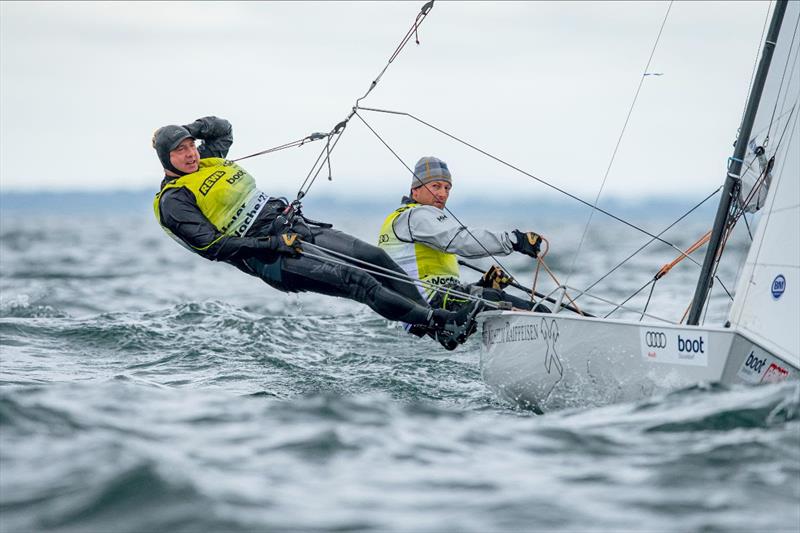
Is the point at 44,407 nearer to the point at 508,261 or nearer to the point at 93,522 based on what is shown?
the point at 93,522

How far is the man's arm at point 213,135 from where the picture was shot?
7141mm

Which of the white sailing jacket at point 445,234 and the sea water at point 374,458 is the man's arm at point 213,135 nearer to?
the white sailing jacket at point 445,234

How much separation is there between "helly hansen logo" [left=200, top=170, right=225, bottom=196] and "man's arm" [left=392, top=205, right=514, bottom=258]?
1116 mm

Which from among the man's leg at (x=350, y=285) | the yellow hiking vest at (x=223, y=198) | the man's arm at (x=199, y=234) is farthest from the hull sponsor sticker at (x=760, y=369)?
the yellow hiking vest at (x=223, y=198)

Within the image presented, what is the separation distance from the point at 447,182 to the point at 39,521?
415 cm

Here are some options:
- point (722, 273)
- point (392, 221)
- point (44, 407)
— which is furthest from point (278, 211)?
point (722, 273)

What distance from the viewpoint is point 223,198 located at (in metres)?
6.78

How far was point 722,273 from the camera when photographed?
1880 centimetres

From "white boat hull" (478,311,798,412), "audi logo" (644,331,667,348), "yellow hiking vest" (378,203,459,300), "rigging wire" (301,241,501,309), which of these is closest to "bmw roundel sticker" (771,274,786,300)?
"white boat hull" (478,311,798,412)

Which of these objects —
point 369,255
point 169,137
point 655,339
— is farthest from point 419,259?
point 655,339

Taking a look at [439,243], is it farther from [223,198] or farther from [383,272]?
Result: [223,198]

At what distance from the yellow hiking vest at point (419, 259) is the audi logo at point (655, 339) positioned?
1.90 meters

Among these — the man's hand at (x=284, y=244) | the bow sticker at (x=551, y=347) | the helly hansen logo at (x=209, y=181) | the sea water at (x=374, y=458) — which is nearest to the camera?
the sea water at (x=374, y=458)

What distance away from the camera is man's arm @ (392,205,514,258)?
261 inches
